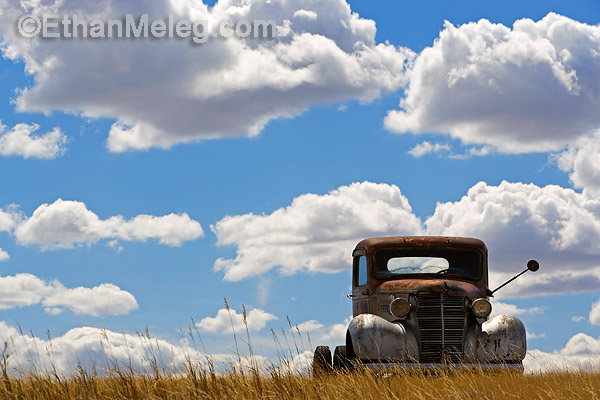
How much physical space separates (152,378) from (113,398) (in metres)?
0.65

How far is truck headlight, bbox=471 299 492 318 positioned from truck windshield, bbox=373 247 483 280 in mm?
1011

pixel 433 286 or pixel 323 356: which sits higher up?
pixel 433 286

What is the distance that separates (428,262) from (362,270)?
45.4 inches

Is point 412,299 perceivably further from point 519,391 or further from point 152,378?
point 152,378

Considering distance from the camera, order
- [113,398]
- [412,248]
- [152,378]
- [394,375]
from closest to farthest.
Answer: [113,398]
[152,378]
[394,375]
[412,248]

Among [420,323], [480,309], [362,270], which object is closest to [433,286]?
[420,323]

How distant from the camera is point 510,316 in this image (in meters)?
12.4

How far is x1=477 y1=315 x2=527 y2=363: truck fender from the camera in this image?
12.1 metres

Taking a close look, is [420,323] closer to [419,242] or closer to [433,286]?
[433,286]

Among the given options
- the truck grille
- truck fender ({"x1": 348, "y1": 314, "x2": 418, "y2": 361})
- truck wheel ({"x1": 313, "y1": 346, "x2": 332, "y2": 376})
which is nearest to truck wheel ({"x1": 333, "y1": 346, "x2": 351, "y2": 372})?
truck wheel ({"x1": 313, "y1": 346, "x2": 332, "y2": 376})

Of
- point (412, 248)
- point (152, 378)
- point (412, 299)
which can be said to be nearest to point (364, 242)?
point (412, 248)

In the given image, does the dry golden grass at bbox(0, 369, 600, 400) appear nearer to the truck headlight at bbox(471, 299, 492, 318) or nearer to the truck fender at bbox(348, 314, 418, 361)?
the truck fender at bbox(348, 314, 418, 361)

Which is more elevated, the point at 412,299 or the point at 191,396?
the point at 412,299

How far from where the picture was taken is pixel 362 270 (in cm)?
1334
